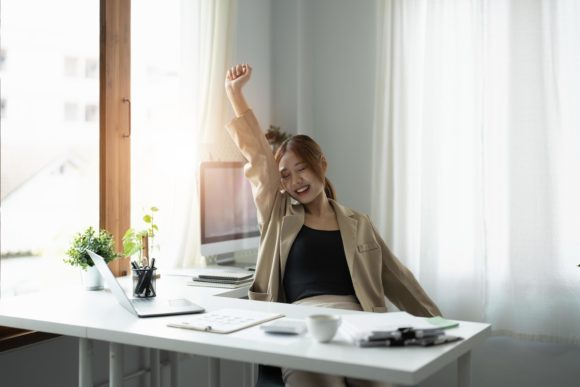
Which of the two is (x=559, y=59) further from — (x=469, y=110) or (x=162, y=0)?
(x=162, y=0)

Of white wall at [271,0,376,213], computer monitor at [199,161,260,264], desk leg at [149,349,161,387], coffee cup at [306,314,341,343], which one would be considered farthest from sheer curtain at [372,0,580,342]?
coffee cup at [306,314,341,343]

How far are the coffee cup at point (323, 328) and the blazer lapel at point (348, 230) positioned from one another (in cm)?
70

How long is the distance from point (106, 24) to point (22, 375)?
1.43 meters

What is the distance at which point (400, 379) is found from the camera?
1.31 metres

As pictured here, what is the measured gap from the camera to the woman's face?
2.32 metres

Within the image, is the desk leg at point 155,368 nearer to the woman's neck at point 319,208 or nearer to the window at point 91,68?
the woman's neck at point 319,208

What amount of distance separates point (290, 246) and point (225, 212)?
0.76 m

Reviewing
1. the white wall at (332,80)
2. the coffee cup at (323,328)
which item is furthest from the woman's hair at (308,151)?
the white wall at (332,80)

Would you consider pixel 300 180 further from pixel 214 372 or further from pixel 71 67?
pixel 71 67

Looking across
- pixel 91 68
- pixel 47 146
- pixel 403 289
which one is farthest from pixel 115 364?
pixel 91 68

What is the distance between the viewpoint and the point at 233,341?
156 cm

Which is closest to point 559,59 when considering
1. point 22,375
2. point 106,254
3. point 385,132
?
point 385,132

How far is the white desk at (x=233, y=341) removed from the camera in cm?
137

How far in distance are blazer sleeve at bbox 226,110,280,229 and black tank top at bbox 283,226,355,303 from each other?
169 mm
